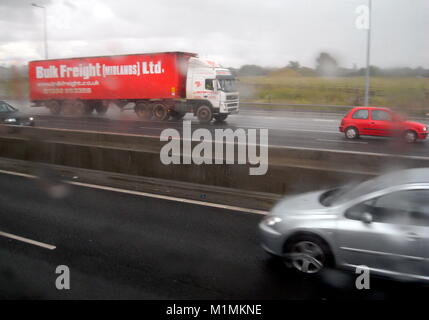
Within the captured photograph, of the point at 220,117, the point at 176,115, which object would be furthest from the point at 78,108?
the point at 220,117

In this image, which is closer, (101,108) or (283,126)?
(283,126)

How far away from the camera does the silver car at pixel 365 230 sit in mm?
4562

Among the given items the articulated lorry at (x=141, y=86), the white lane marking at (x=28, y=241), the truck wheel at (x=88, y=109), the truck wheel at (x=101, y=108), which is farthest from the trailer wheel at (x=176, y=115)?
the white lane marking at (x=28, y=241)

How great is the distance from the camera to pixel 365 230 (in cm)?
477

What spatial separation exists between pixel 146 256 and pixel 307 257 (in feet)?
7.06

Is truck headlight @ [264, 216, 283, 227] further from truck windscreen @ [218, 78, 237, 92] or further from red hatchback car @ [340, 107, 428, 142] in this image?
truck windscreen @ [218, 78, 237, 92]

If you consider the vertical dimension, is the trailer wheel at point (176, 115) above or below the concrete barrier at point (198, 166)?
above

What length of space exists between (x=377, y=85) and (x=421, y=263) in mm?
3842

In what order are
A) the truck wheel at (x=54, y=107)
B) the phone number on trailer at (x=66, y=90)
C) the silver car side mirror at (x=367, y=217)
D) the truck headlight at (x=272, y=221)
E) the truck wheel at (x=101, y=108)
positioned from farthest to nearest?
1. the truck wheel at (x=54, y=107)
2. the truck wheel at (x=101, y=108)
3. the phone number on trailer at (x=66, y=90)
4. the truck headlight at (x=272, y=221)
5. the silver car side mirror at (x=367, y=217)

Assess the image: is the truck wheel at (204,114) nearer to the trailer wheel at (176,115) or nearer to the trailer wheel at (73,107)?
the trailer wheel at (176,115)

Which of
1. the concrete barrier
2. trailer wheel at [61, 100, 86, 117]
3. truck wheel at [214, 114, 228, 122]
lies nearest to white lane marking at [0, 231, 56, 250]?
the concrete barrier

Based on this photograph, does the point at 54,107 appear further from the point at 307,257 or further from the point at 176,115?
the point at 307,257

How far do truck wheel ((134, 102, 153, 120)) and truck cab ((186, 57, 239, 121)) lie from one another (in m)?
2.81

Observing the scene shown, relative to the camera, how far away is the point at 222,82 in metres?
23.6
